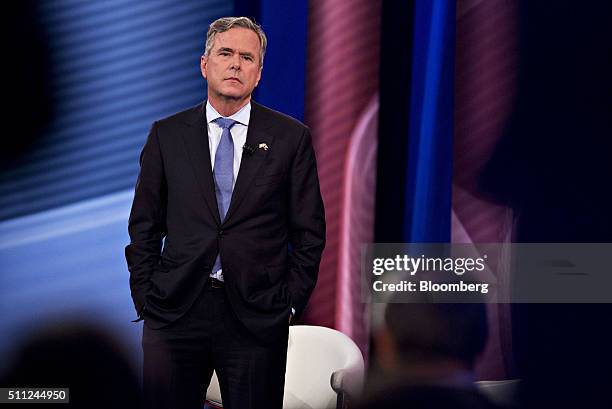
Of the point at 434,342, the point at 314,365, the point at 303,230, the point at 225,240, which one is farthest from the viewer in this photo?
the point at 434,342

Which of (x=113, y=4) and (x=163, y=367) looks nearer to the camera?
(x=163, y=367)

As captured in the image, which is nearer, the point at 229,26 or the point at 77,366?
the point at 229,26

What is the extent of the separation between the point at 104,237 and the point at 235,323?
1.21 m

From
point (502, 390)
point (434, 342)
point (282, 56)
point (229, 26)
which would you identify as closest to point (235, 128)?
point (229, 26)

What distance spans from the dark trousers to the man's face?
60 centimetres

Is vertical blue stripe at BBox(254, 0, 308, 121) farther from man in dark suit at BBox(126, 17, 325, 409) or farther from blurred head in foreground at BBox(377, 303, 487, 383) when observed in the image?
blurred head in foreground at BBox(377, 303, 487, 383)

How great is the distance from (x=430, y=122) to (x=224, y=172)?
125cm

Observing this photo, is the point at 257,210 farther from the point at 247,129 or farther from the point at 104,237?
the point at 104,237

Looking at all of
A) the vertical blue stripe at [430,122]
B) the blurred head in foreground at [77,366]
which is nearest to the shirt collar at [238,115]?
the vertical blue stripe at [430,122]

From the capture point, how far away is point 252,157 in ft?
8.05

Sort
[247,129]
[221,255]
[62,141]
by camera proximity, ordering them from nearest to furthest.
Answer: [221,255], [247,129], [62,141]

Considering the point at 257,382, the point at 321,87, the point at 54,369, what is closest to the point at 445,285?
the point at 321,87

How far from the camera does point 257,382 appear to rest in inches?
94.2

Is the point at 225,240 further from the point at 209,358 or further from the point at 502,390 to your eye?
Result: the point at 502,390
